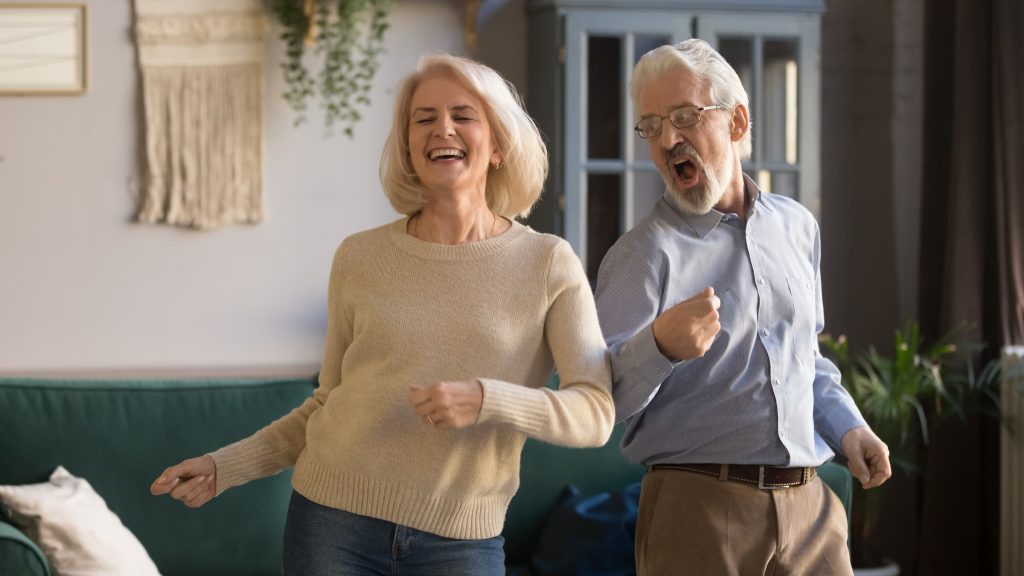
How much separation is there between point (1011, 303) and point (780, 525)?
2137 mm

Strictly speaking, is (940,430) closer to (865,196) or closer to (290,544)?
(865,196)

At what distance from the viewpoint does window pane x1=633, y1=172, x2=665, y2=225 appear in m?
3.73

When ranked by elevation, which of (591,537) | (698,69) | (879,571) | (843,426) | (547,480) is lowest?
(879,571)

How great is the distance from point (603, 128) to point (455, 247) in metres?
2.28

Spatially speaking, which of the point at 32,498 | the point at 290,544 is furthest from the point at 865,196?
the point at 290,544

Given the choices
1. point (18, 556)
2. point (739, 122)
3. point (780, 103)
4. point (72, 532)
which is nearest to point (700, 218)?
point (739, 122)

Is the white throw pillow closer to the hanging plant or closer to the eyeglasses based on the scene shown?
the hanging plant

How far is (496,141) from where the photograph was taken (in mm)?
1569

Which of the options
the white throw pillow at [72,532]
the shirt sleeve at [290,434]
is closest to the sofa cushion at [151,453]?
the white throw pillow at [72,532]

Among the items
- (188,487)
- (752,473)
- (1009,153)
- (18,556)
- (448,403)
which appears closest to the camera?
(448,403)

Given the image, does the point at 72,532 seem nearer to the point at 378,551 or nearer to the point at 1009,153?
the point at 378,551

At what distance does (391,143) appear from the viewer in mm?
1604

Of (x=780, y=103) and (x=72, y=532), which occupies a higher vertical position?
(x=780, y=103)

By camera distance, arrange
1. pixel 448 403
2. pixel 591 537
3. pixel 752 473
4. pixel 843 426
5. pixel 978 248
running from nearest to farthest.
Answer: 1. pixel 448 403
2. pixel 752 473
3. pixel 843 426
4. pixel 591 537
5. pixel 978 248
